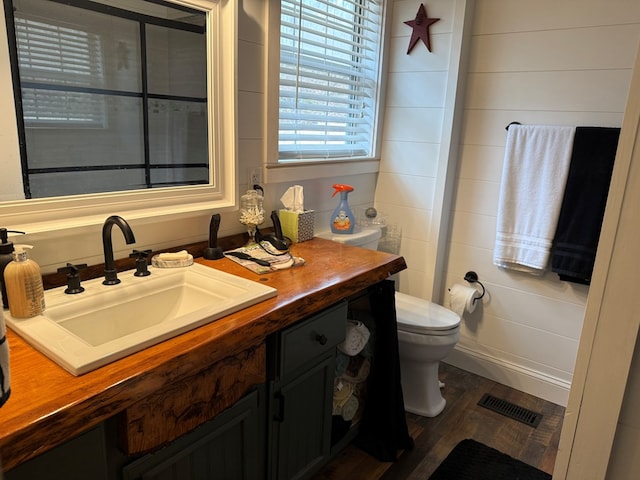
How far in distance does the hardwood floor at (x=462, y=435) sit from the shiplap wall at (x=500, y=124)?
136 mm

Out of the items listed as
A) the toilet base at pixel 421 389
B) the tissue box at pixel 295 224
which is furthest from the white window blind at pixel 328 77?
the toilet base at pixel 421 389

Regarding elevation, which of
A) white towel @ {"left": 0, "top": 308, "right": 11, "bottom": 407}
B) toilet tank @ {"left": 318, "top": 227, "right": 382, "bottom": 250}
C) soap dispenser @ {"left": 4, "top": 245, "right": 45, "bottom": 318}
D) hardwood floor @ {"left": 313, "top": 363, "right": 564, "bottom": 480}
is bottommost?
hardwood floor @ {"left": 313, "top": 363, "right": 564, "bottom": 480}

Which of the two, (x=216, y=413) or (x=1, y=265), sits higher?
(x=1, y=265)

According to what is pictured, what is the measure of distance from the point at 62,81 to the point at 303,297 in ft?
3.06

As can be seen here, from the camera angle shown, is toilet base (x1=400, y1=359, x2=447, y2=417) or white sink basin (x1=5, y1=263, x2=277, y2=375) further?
toilet base (x1=400, y1=359, x2=447, y2=417)

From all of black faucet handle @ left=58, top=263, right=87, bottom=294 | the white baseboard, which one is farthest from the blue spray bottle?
black faucet handle @ left=58, top=263, right=87, bottom=294

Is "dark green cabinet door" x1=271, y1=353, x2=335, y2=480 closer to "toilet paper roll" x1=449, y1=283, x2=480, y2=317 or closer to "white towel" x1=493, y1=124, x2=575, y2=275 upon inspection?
"toilet paper roll" x1=449, y1=283, x2=480, y2=317

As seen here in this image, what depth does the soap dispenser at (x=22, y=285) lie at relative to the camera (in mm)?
1070

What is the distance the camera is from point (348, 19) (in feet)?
7.49

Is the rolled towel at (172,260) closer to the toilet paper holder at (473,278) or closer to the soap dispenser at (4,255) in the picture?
the soap dispenser at (4,255)

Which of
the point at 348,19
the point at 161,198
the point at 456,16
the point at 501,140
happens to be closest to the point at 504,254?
the point at 501,140

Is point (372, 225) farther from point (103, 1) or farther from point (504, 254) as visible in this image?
point (103, 1)

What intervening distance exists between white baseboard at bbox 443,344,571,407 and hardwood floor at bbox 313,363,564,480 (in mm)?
37

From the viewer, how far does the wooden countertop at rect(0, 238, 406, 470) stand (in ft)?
2.58
